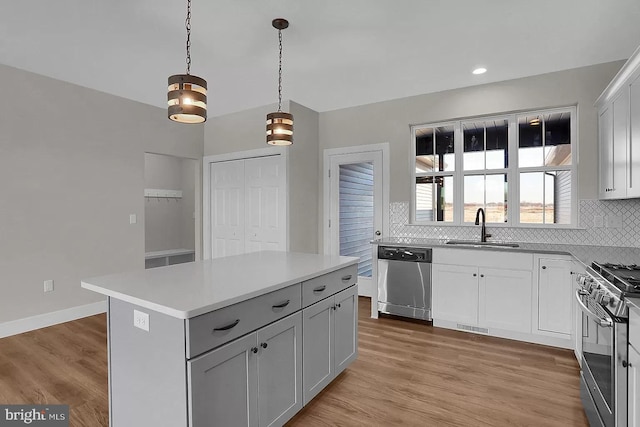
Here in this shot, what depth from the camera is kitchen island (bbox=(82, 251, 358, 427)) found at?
4.66 feet

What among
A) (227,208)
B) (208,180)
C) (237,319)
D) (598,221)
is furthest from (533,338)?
(208,180)

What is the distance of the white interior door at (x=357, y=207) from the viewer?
470cm

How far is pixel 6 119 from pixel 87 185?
0.98 m

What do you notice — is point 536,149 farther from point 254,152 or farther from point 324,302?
point 254,152

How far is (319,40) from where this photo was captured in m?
2.91

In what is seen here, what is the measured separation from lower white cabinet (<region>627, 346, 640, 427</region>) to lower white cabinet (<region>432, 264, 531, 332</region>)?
185 cm

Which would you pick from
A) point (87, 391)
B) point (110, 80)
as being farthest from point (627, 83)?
point (110, 80)

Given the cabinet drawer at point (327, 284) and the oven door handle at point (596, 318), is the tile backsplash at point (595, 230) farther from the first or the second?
the cabinet drawer at point (327, 284)

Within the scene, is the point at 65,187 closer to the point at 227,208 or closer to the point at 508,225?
the point at 227,208

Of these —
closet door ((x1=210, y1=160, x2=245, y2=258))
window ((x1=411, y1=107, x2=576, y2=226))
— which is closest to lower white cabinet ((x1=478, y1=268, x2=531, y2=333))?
window ((x1=411, y1=107, x2=576, y2=226))

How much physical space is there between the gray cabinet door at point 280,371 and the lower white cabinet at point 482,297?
2.16 m

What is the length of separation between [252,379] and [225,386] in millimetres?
168

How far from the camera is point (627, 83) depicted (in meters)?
2.61

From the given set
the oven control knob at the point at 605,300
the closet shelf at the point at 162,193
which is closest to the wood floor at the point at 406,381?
the oven control knob at the point at 605,300
